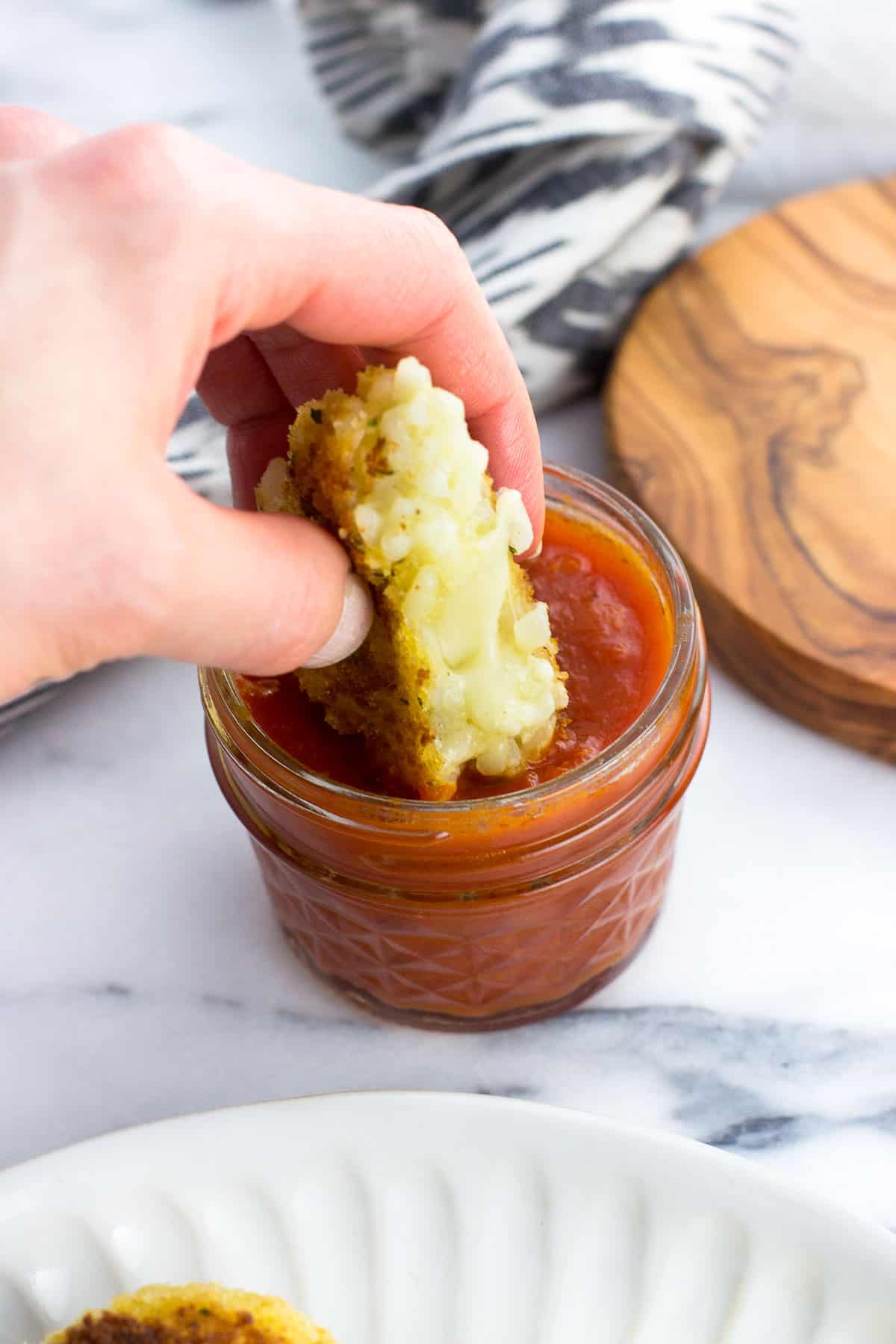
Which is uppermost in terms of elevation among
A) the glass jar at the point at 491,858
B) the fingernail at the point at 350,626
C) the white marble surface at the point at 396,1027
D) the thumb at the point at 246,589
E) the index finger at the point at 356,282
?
the index finger at the point at 356,282

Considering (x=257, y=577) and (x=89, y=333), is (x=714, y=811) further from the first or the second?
(x=89, y=333)

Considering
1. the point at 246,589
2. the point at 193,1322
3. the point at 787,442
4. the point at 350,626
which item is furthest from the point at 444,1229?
the point at 787,442

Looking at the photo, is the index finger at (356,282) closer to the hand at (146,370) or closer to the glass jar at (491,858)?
the hand at (146,370)

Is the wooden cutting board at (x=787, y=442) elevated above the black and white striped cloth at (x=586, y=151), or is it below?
below

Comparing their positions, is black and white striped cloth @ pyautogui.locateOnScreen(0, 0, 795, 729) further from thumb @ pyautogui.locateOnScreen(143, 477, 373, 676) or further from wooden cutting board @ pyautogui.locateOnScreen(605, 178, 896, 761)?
thumb @ pyautogui.locateOnScreen(143, 477, 373, 676)

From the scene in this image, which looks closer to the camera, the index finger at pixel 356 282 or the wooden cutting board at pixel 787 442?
the index finger at pixel 356 282

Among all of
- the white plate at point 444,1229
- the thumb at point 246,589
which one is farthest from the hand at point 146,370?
the white plate at point 444,1229

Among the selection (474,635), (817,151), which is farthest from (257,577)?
(817,151)
